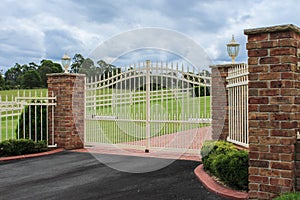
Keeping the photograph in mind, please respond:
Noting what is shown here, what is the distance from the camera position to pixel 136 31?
779 centimetres

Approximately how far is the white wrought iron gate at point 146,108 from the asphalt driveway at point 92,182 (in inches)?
51.2

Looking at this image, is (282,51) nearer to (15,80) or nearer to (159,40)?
(159,40)

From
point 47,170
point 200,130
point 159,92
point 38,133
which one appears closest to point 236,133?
point 200,130

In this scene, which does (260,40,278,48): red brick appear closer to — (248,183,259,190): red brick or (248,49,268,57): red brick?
(248,49,268,57): red brick

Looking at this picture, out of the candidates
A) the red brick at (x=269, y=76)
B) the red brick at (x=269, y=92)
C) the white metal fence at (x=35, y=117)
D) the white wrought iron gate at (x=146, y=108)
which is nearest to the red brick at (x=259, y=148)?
the red brick at (x=269, y=92)

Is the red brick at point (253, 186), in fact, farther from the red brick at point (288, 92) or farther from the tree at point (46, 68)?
the tree at point (46, 68)

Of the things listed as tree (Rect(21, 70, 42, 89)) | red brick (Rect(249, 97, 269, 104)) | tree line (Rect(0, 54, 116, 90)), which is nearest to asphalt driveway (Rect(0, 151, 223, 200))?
red brick (Rect(249, 97, 269, 104))

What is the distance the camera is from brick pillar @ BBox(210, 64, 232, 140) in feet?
23.6

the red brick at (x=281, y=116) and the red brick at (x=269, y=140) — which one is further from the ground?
the red brick at (x=281, y=116)

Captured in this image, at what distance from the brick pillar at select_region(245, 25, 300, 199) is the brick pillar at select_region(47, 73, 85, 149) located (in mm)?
5933

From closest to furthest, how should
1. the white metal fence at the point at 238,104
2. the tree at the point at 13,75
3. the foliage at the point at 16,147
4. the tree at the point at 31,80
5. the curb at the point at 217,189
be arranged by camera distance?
the curb at the point at 217,189 < the white metal fence at the point at 238,104 < the foliage at the point at 16,147 < the tree at the point at 31,80 < the tree at the point at 13,75

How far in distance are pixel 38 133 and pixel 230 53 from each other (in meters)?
5.54

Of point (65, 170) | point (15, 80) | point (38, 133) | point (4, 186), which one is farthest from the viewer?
point (15, 80)

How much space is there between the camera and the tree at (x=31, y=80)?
112 ft
